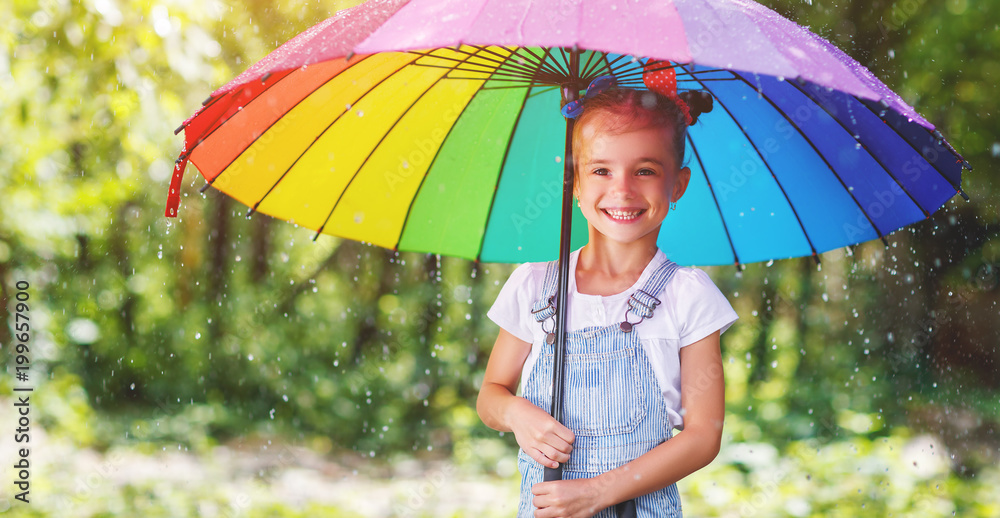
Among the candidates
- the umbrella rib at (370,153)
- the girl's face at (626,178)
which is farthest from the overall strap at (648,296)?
the umbrella rib at (370,153)

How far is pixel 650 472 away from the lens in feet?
5.54

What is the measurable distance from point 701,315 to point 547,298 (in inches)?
14.4

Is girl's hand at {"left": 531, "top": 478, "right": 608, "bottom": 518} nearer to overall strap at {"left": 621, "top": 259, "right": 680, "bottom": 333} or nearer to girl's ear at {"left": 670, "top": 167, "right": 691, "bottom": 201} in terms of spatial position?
overall strap at {"left": 621, "top": 259, "right": 680, "bottom": 333}

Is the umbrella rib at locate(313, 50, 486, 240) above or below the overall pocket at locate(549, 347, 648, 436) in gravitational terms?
above

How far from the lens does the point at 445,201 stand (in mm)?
2213

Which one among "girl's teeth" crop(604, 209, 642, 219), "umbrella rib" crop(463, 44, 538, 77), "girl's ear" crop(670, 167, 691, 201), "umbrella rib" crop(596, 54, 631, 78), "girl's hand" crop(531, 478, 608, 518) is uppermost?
"umbrella rib" crop(596, 54, 631, 78)

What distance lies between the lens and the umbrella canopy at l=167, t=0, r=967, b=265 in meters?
1.94

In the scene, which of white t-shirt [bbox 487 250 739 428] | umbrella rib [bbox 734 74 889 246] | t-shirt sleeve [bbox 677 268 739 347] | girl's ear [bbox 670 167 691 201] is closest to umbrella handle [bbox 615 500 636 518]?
white t-shirt [bbox 487 250 739 428]

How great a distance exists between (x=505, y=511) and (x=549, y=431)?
3176 mm

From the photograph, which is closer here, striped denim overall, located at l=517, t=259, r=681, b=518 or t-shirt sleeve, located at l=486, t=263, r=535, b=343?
striped denim overall, located at l=517, t=259, r=681, b=518

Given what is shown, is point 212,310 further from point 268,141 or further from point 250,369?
point 268,141

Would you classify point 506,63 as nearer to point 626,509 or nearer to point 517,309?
point 517,309

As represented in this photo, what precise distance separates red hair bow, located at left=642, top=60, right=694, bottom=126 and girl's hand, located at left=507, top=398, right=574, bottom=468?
2.55 ft

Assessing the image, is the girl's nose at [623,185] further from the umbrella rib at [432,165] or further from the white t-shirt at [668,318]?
the umbrella rib at [432,165]
